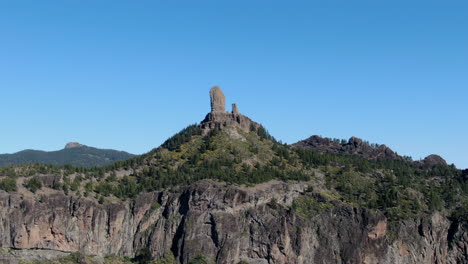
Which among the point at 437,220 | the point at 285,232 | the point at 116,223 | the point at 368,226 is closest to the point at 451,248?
the point at 437,220

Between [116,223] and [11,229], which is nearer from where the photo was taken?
[11,229]

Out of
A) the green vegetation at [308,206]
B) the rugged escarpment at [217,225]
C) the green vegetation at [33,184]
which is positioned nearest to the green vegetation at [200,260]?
the rugged escarpment at [217,225]

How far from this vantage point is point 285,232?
185 metres

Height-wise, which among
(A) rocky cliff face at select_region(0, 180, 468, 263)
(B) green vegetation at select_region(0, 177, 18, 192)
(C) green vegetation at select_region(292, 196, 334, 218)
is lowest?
(A) rocky cliff face at select_region(0, 180, 468, 263)

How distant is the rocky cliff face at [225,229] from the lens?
182m

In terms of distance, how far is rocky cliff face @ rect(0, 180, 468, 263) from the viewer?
182 metres

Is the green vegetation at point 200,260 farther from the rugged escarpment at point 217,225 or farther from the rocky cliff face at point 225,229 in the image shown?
the rocky cliff face at point 225,229

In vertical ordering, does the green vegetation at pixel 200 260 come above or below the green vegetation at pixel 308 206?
below

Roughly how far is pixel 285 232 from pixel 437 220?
4774 centimetres

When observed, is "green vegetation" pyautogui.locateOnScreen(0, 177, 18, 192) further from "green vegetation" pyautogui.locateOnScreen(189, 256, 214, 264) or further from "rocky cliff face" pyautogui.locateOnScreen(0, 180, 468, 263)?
"green vegetation" pyautogui.locateOnScreen(189, 256, 214, 264)

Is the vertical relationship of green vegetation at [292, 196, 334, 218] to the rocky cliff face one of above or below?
above

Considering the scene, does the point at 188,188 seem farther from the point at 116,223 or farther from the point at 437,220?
the point at 437,220

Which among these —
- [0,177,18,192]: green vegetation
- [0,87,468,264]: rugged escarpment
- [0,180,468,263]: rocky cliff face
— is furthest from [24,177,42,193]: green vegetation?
[0,180,468,263]: rocky cliff face

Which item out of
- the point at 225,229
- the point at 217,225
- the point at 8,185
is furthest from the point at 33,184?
the point at 225,229
